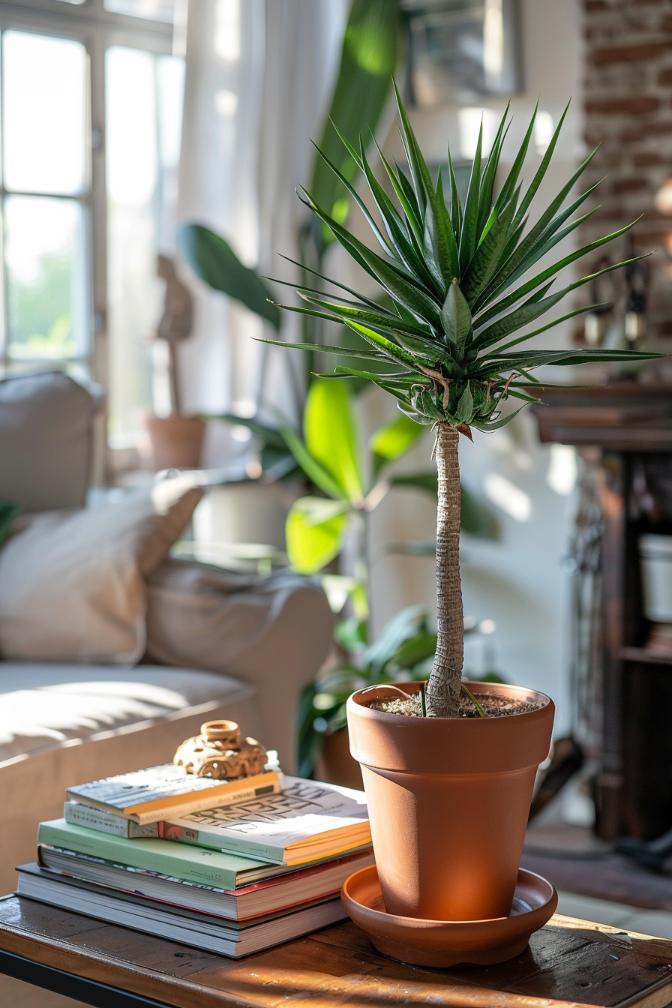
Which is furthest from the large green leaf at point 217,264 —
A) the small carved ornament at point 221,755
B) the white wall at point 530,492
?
the small carved ornament at point 221,755

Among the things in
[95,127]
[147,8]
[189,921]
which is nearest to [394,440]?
[95,127]

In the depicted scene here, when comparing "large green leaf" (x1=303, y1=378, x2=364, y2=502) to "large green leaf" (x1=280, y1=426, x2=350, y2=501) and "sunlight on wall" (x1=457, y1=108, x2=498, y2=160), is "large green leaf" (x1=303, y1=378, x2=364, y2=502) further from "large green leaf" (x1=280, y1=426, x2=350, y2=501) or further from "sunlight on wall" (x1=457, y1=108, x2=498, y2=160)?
"sunlight on wall" (x1=457, y1=108, x2=498, y2=160)

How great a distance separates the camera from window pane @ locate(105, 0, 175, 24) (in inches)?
150

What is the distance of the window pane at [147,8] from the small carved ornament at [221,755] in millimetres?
Answer: 2901

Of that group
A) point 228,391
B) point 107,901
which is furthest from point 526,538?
point 107,901

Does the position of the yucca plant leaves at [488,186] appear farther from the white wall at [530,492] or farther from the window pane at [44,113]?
the window pane at [44,113]

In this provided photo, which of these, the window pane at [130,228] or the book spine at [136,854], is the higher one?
the window pane at [130,228]

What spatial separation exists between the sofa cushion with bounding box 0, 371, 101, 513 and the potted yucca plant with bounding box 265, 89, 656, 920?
63.8 inches

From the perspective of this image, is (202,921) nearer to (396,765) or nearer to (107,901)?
(107,901)

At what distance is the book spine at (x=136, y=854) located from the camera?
1272mm

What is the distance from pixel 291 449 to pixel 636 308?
1079 mm

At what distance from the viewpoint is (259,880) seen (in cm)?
128

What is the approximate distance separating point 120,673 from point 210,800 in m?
1.04

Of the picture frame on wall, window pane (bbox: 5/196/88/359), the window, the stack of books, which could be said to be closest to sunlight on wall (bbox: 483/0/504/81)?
the picture frame on wall
